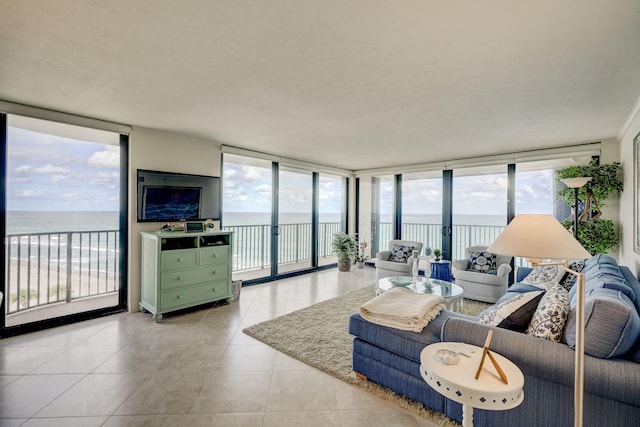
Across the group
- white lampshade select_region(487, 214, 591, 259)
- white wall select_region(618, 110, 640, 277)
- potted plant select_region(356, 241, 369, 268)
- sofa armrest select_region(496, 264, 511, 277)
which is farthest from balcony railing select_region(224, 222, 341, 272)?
white wall select_region(618, 110, 640, 277)

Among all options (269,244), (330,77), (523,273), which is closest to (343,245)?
(269,244)

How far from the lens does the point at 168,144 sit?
407cm

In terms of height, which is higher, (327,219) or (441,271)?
(327,219)

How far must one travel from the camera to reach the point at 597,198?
12.7 ft

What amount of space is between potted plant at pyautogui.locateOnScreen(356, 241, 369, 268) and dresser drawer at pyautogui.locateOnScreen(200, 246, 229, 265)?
3.56 metres

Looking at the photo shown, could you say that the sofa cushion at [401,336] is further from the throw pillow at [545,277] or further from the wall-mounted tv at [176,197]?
the wall-mounted tv at [176,197]

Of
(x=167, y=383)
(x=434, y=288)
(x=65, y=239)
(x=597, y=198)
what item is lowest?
(x=167, y=383)

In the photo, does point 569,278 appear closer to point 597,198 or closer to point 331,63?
point 597,198

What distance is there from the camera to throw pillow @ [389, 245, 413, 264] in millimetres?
5232

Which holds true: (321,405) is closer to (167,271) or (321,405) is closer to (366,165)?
(167,271)

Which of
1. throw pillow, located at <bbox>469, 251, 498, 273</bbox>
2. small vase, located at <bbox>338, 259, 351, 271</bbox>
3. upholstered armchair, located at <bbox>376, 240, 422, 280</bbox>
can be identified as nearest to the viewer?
throw pillow, located at <bbox>469, 251, 498, 273</bbox>

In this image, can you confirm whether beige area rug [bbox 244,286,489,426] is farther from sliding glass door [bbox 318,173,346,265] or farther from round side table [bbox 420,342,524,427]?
sliding glass door [bbox 318,173,346,265]

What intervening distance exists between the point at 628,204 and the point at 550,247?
3.34 m

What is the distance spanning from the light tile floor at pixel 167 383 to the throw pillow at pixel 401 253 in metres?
3.00
